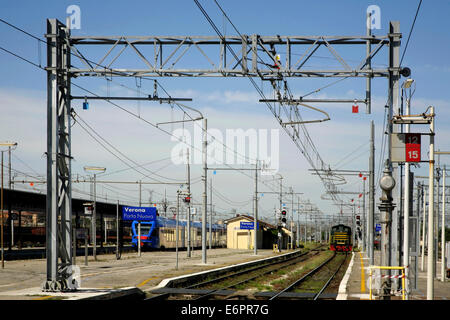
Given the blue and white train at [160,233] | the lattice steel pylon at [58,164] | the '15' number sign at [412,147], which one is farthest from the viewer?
the blue and white train at [160,233]

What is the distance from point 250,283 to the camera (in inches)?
1008

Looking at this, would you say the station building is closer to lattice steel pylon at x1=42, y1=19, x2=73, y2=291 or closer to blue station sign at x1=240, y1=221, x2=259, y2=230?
blue station sign at x1=240, y1=221, x2=259, y2=230

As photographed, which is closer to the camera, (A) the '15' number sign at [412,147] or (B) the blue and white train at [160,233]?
(A) the '15' number sign at [412,147]

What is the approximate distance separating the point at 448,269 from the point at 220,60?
48.5ft

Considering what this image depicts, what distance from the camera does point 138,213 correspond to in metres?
47.6

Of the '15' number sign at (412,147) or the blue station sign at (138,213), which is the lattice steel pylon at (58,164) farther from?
the blue station sign at (138,213)

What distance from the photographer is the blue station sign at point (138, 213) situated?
46.9 metres

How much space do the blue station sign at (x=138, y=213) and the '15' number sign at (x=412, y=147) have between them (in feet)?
112

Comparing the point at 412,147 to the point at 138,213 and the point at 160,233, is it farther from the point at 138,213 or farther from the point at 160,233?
the point at 160,233

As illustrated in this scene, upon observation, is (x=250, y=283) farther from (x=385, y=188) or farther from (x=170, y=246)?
(x=170, y=246)

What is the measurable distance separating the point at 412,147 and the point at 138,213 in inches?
1368

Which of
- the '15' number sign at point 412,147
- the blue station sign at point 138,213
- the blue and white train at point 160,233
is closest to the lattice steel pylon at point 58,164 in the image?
the '15' number sign at point 412,147
